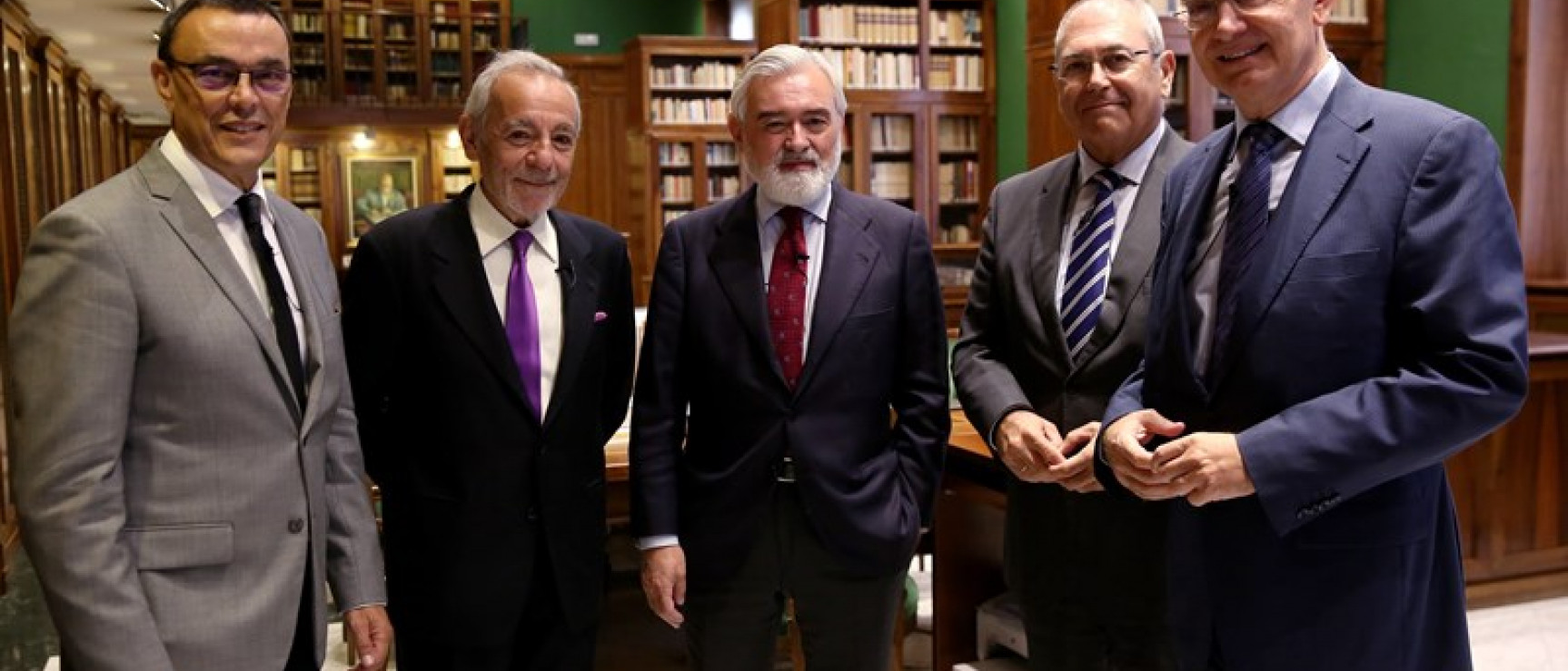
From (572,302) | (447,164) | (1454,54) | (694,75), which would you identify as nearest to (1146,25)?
(572,302)

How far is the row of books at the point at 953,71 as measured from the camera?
10.2 metres

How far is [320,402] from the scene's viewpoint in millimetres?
1864

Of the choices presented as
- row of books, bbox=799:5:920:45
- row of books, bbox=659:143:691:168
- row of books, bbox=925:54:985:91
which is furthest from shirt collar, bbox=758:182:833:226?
row of books, bbox=659:143:691:168

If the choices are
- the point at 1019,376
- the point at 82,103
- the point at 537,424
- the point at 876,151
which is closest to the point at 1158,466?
the point at 1019,376

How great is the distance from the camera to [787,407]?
222cm

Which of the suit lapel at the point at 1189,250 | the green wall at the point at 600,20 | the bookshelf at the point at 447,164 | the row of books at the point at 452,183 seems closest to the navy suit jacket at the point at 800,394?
the suit lapel at the point at 1189,250

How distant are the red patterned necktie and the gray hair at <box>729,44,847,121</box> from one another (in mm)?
208

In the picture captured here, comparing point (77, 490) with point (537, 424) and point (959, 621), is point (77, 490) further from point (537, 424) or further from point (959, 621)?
point (959, 621)

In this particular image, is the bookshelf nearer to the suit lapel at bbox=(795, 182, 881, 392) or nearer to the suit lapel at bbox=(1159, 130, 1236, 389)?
the suit lapel at bbox=(795, 182, 881, 392)

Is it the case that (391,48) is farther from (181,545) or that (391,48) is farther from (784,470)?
(181,545)

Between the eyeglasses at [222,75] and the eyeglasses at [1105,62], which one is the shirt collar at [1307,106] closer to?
the eyeglasses at [1105,62]

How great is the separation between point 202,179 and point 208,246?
12 cm

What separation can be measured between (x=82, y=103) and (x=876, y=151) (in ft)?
22.6

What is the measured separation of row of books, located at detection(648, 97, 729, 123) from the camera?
38.7 ft
